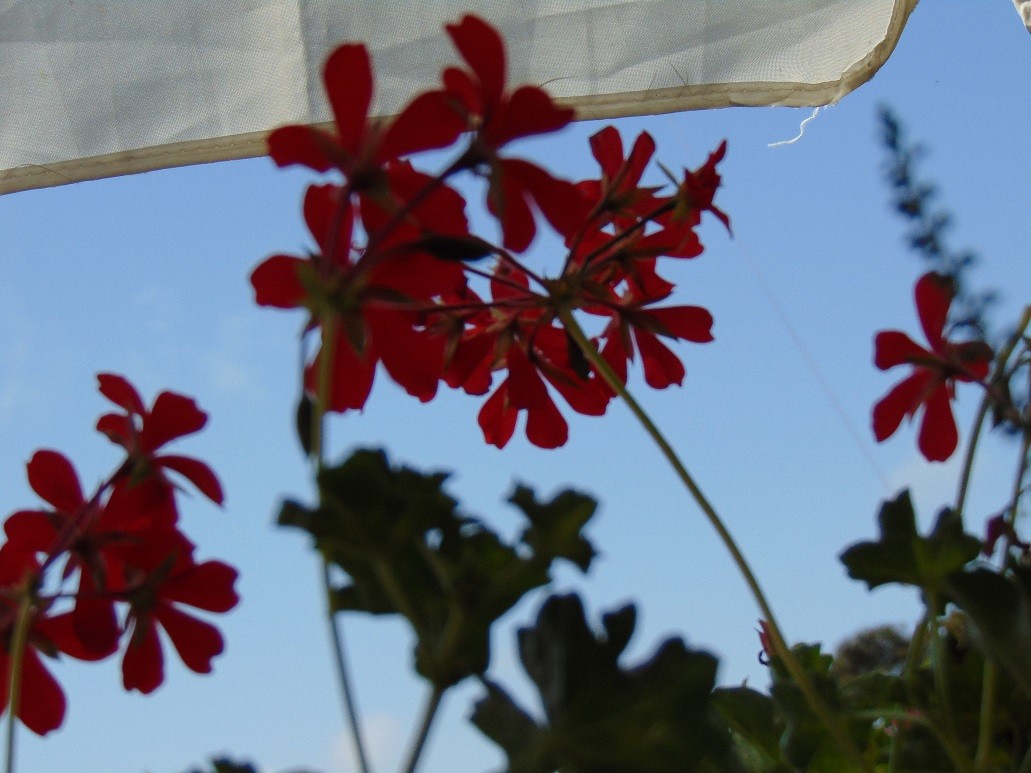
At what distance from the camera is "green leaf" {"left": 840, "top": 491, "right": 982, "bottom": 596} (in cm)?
35

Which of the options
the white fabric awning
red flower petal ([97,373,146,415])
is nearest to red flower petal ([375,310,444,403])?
red flower petal ([97,373,146,415])

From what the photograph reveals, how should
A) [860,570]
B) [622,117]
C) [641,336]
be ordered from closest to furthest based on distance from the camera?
[860,570]
[641,336]
[622,117]

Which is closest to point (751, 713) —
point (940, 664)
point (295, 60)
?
point (940, 664)

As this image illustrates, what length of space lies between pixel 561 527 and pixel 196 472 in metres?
0.17

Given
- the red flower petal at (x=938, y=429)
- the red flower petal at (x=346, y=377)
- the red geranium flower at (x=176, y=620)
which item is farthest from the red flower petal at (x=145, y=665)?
the red flower petal at (x=938, y=429)

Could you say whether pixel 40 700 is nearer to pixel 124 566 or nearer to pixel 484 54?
pixel 124 566

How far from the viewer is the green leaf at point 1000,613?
1.02 feet

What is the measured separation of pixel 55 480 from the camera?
429mm

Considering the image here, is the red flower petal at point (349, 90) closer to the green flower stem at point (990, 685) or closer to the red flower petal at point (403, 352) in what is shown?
the red flower petal at point (403, 352)

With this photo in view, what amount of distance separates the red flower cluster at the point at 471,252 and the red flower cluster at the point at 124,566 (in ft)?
0.21

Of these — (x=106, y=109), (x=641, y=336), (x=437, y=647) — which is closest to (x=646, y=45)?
(x=106, y=109)

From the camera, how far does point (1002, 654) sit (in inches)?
12.3

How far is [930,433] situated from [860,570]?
12 cm

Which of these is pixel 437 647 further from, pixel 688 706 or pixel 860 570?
pixel 860 570
